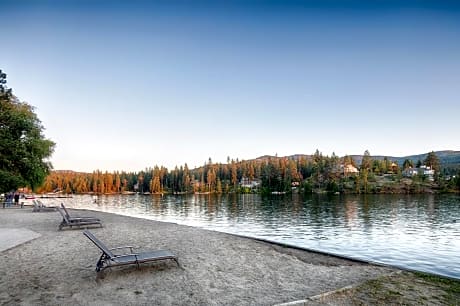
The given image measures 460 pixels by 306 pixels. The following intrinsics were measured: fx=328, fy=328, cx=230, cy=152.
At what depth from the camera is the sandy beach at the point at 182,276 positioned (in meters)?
7.41

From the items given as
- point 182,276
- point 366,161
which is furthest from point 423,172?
point 182,276

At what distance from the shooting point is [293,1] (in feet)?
82.0

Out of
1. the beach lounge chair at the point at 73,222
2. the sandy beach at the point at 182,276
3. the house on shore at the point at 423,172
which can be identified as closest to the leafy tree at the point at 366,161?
the house on shore at the point at 423,172

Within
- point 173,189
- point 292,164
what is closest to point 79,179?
point 173,189

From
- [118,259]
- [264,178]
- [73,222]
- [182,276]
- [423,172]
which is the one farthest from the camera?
[264,178]

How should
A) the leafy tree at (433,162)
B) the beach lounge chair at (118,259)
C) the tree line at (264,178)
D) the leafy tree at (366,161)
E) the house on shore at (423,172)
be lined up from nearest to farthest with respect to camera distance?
1. the beach lounge chair at (118,259)
2. the tree line at (264,178)
3. the leafy tree at (433,162)
4. the house on shore at (423,172)
5. the leafy tree at (366,161)

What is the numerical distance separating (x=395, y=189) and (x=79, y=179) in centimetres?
15983

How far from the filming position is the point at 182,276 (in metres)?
9.34

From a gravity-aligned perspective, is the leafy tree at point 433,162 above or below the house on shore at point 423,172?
above

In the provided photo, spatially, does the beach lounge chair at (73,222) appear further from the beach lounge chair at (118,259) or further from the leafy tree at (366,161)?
the leafy tree at (366,161)

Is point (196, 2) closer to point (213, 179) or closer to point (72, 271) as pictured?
point (72, 271)

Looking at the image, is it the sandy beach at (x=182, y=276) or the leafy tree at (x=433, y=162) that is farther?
the leafy tree at (x=433, y=162)

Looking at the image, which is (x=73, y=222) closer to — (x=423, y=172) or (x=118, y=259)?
(x=118, y=259)

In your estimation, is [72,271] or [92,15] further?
[92,15]
